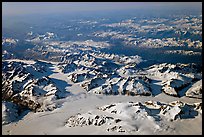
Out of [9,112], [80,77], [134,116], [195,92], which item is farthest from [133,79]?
[9,112]

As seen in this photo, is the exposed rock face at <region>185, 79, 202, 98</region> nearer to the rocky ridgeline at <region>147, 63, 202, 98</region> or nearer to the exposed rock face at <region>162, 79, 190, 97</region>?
the rocky ridgeline at <region>147, 63, 202, 98</region>

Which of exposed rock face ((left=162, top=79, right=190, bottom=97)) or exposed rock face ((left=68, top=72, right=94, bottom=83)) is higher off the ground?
exposed rock face ((left=162, top=79, right=190, bottom=97))

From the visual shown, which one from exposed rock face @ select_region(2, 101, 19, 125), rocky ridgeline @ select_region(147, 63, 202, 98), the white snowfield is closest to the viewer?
the white snowfield

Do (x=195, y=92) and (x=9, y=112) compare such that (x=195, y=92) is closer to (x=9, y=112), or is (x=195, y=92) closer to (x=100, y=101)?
(x=100, y=101)

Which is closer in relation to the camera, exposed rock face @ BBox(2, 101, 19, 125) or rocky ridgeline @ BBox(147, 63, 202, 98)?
exposed rock face @ BBox(2, 101, 19, 125)

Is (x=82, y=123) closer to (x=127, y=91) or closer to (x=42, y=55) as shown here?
(x=127, y=91)

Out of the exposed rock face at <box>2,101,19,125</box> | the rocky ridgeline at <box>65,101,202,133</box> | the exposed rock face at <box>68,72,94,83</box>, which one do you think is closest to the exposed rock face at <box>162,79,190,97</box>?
the rocky ridgeline at <box>65,101,202,133</box>
